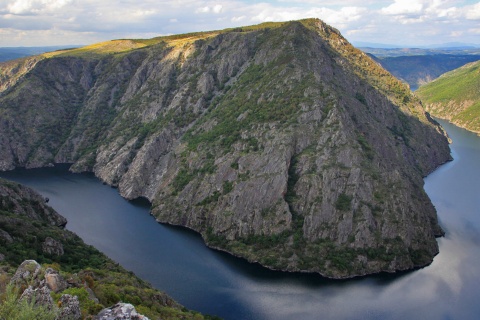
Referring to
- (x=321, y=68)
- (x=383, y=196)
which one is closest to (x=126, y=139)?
(x=321, y=68)

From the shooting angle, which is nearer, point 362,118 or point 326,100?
point 326,100

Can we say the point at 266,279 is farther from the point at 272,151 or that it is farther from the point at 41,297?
the point at 41,297

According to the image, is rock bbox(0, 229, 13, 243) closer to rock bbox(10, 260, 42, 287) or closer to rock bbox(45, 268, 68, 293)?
rock bbox(10, 260, 42, 287)

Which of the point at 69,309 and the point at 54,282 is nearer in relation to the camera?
the point at 69,309

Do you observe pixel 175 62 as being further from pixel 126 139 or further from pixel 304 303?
pixel 304 303

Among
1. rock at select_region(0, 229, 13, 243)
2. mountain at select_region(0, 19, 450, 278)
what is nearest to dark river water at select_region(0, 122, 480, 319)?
mountain at select_region(0, 19, 450, 278)

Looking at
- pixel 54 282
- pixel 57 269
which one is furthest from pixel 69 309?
pixel 57 269
